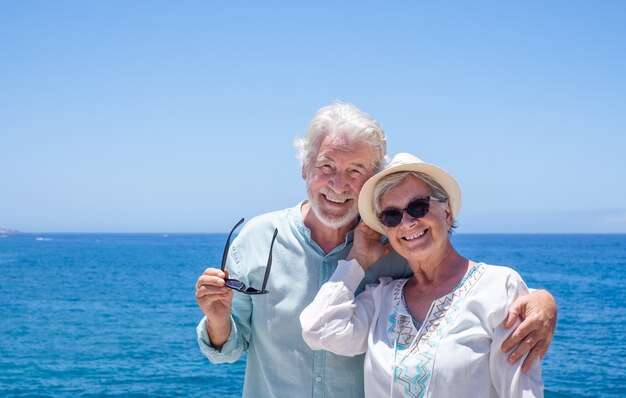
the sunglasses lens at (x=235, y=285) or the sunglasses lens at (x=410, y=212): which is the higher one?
the sunglasses lens at (x=410, y=212)

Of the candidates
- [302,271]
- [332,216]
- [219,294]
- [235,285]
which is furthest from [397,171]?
[219,294]

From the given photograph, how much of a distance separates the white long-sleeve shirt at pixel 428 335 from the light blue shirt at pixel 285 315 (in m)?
0.22

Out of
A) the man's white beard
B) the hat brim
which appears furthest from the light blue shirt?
the hat brim

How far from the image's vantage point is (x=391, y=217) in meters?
3.01

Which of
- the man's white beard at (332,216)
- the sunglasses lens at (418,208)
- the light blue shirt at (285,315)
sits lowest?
the light blue shirt at (285,315)

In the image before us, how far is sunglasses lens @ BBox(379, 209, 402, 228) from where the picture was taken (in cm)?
299

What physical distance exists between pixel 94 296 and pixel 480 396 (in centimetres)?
3594

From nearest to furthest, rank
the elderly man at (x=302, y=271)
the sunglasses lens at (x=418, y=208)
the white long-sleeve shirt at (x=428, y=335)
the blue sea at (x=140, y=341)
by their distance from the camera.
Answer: the white long-sleeve shirt at (x=428, y=335) → the sunglasses lens at (x=418, y=208) → the elderly man at (x=302, y=271) → the blue sea at (x=140, y=341)

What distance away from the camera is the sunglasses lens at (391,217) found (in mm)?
2994

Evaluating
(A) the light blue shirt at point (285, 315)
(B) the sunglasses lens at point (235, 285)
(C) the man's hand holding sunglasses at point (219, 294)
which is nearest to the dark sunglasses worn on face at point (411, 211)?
(A) the light blue shirt at point (285, 315)

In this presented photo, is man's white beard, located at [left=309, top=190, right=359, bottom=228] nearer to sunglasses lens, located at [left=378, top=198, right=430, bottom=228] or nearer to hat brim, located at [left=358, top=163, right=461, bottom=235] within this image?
hat brim, located at [left=358, top=163, right=461, bottom=235]

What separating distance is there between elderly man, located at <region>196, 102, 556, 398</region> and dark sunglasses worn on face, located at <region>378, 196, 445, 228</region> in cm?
27

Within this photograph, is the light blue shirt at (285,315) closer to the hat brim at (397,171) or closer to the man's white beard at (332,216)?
the man's white beard at (332,216)

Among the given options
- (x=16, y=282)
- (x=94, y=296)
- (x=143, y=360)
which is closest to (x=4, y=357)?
(x=143, y=360)
